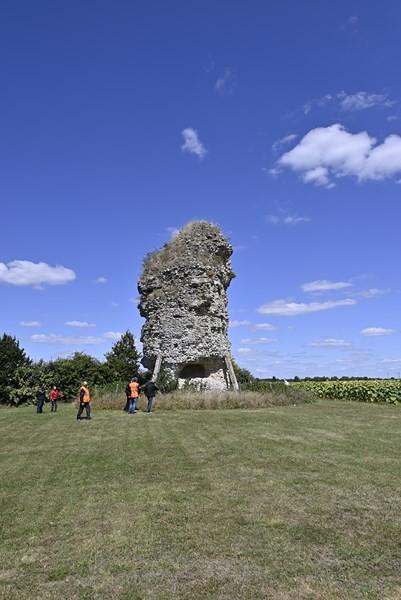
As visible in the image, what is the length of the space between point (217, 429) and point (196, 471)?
19.4 feet

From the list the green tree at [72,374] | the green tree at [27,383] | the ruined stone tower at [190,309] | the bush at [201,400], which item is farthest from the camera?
the green tree at [72,374]

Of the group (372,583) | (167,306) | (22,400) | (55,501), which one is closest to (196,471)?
(55,501)

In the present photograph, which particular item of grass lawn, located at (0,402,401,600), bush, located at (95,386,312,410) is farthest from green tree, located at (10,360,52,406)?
grass lawn, located at (0,402,401,600)

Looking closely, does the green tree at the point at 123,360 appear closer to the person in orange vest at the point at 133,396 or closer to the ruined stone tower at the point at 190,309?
the ruined stone tower at the point at 190,309

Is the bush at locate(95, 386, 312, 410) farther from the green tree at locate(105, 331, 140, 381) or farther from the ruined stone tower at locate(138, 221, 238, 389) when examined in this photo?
the green tree at locate(105, 331, 140, 381)

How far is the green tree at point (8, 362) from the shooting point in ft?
104

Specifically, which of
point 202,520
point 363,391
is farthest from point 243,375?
point 202,520

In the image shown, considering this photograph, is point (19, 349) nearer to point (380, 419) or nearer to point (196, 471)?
point (380, 419)

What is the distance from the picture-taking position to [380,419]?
18562 mm

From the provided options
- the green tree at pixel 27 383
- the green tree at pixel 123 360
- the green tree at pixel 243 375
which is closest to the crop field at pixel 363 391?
the green tree at pixel 243 375

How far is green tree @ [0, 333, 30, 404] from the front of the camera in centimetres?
3180

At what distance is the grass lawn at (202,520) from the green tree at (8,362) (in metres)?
21.1

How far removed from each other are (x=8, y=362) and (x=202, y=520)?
29.9 metres

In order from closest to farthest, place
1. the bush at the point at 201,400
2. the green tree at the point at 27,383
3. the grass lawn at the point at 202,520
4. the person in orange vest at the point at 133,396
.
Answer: the grass lawn at the point at 202,520 < the person in orange vest at the point at 133,396 < the bush at the point at 201,400 < the green tree at the point at 27,383
